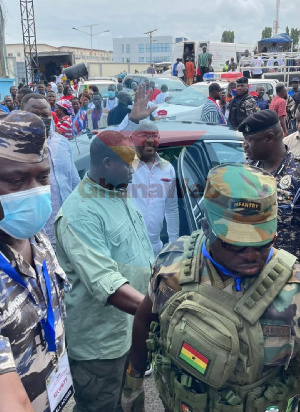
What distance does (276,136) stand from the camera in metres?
3.22

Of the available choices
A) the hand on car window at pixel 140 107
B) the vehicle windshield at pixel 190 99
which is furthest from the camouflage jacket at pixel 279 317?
the vehicle windshield at pixel 190 99

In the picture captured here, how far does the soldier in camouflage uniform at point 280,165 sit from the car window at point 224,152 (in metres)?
0.82

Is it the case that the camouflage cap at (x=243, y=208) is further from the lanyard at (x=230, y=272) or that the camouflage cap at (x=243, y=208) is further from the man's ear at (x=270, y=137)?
the man's ear at (x=270, y=137)

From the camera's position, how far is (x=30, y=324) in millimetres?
1513

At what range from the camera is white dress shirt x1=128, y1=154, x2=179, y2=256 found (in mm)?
3611

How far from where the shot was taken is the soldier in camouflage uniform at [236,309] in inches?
57.6

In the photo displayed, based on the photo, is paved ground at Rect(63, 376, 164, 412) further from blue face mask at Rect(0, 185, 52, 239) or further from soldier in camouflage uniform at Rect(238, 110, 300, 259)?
blue face mask at Rect(0, 185, 52, 239)

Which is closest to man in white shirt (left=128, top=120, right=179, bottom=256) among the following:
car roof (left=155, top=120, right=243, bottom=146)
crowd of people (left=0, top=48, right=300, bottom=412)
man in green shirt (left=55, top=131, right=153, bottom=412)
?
car roof (left=155, top=120, right=243, bottom=146)

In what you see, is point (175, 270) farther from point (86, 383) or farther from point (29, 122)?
point (86, 383)

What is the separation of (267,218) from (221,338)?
1.43ft

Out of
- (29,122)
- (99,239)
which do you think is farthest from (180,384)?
(29,122)

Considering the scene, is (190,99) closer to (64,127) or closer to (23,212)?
(64,127)

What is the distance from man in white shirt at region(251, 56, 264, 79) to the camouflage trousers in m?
15.5

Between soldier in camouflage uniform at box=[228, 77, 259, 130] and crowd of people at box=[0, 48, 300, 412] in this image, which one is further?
soldier in camouflage uniform at box=[228, 77, 259, 130]
